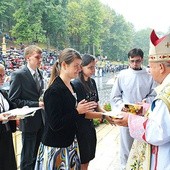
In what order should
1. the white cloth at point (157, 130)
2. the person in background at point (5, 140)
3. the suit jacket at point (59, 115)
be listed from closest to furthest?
1. the white cloth at point (157, 130)
2. the suit jacket at point (59, 115)
3. the person in background at point (5, 140)

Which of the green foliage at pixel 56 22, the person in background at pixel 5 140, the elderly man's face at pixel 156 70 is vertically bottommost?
the person in background at pixel 5 140

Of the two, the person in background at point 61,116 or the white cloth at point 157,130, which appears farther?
the person in background at point 61,116

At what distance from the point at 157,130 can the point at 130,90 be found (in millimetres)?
1437

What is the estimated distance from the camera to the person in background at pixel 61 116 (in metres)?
1.57

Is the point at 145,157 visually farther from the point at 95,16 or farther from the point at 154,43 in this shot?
the point at 95,16

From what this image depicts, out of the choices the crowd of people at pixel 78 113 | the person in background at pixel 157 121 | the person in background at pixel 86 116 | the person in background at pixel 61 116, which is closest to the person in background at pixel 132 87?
the crowd of people at pixel 78 113

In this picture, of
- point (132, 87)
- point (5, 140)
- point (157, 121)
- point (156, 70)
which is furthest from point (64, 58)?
point (132, 87)

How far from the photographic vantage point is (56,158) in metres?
1.64

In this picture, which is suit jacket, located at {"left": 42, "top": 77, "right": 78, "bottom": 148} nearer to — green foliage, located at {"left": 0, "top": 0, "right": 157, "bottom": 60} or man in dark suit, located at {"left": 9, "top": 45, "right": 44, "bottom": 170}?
man in dark suit, located at {"left": 9, "top": 45, "right": 44, "bottom": 170}

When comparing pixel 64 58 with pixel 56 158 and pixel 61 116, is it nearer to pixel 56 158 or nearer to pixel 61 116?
pixel 61 116

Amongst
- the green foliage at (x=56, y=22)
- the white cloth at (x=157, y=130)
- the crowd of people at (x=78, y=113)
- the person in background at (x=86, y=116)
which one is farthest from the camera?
the green foliage at (x=56, y=22)

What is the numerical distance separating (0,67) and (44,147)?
2.70ft

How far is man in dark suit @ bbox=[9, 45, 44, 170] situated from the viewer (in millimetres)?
2449

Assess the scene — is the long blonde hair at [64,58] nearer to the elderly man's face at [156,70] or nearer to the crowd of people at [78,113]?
the crowd of people at [78,113]
